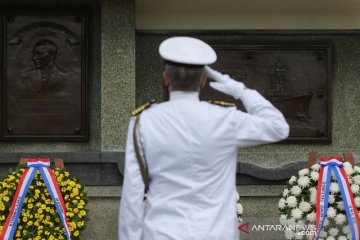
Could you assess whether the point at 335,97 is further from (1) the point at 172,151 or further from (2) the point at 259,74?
(1) the point at 172,151

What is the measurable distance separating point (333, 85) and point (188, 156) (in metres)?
5.90

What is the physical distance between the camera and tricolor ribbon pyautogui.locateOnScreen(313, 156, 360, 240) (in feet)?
23.2

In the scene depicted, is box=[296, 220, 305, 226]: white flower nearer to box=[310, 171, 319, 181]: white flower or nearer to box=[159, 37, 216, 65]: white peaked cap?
box=[310, 171, 319, 181]: white flower

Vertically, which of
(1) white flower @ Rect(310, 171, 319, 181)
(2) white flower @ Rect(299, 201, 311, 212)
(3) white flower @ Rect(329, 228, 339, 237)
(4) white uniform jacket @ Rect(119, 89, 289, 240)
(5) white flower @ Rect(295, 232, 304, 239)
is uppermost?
(4) white uniform jacket @ Rect(119, 89, 289, 240)

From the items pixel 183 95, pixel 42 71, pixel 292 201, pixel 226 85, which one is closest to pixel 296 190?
pixel 292 201

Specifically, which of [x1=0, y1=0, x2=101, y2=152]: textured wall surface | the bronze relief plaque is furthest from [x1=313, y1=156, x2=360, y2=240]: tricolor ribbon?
the bronze relief plaque

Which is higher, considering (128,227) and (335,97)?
(335,97)

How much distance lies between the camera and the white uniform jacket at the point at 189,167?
3387mm

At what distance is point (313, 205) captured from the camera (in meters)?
7.30

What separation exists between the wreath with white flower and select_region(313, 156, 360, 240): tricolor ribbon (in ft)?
0.28

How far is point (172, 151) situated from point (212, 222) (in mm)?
348

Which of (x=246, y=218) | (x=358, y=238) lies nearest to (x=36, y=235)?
(x=246, y=218)

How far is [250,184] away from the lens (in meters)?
8.59

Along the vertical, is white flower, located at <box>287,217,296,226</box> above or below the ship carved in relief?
below
